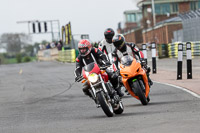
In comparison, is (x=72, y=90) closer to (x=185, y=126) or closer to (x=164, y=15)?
(x=185, y=126)

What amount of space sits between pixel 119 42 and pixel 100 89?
2.52m

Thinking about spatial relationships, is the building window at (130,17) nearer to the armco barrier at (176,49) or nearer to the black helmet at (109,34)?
the armco barrier at (176,49)

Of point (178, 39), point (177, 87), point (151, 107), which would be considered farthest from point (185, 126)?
point (178, 39)

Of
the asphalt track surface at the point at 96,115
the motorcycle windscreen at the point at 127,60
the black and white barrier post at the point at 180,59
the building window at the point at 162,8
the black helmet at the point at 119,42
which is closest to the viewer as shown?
the asphalt track surface at the point at 96,115

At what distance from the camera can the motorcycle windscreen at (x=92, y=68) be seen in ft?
32.8

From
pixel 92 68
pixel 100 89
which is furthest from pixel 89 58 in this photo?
pixel 100 89

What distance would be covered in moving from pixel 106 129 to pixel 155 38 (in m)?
61.0

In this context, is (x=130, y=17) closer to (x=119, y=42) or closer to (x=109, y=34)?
(x=109, y=34)

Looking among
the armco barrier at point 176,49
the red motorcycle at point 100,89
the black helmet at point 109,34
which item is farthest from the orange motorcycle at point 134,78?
the armco barrier at point 176,49

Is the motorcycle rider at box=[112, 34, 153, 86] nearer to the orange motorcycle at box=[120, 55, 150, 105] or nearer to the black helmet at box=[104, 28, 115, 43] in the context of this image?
the orange motorcycle at box=[120, 55, 150, 105]

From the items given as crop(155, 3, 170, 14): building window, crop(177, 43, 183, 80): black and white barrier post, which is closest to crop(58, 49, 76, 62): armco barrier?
crop(177, 43, 183, 80): black and white barrier post

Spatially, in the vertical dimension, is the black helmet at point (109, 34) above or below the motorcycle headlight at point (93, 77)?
above

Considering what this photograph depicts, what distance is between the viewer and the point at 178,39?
168 feet

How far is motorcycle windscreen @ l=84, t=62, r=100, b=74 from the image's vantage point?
9.98m
